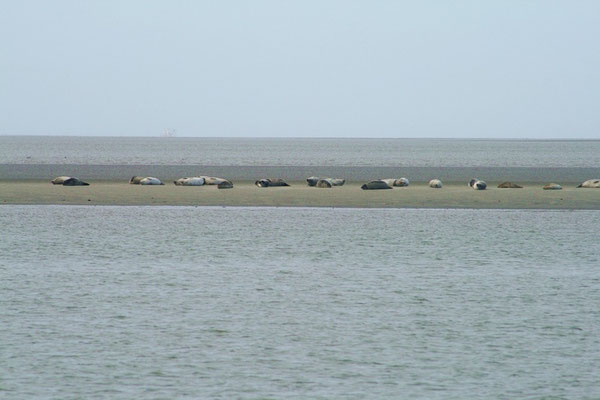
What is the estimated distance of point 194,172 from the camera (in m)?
52.5

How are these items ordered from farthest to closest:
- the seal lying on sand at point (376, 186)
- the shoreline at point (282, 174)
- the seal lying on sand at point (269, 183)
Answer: the shoreline at point (282, 174), the seal lying on sand at point (269, 183), the seal lying on sand at point (376, 186)

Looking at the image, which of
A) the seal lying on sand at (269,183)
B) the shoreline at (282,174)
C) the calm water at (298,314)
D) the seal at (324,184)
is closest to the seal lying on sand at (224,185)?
the seal lying on sand at (269,183)

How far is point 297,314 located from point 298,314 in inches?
0.5

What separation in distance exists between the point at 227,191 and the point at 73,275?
2293cm

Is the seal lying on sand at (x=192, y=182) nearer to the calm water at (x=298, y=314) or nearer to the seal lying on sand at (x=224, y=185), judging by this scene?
the seal lying on sand at (x=224, y=185)

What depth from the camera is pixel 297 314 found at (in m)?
12.3

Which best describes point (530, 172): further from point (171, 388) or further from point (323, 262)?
point (171, 388)

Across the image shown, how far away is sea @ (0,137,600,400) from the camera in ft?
29.2

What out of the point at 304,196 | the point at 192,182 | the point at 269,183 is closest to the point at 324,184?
the point at 269,183

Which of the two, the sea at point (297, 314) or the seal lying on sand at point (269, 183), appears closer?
the sea at point (297, 314)

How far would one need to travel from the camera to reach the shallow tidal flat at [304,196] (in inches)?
1330

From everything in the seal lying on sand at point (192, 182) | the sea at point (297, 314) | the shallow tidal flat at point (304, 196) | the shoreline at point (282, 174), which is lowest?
the sea at point (297, 314)

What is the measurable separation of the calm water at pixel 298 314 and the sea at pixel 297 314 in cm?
3

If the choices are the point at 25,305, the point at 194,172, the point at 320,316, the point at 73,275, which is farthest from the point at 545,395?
the point at 194,172
